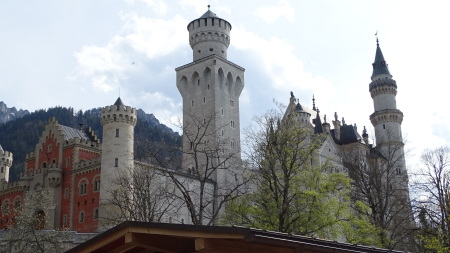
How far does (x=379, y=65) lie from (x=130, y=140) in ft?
140

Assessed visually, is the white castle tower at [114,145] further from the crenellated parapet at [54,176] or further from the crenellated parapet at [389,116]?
the crenellated parapet at [389,116]

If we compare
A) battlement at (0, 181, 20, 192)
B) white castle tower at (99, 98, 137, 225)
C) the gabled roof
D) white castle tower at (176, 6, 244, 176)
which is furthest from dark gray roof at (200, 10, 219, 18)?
the gabled roof

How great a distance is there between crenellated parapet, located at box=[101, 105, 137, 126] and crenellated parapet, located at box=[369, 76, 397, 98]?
39.1 metres

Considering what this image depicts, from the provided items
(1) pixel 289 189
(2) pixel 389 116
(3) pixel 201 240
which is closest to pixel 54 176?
(1) pixel 289 189

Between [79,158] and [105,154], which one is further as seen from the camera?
[79,158]

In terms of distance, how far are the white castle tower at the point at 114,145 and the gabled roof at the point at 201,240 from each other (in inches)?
1530

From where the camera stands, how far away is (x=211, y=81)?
65500 mm

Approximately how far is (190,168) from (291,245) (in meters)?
52.4

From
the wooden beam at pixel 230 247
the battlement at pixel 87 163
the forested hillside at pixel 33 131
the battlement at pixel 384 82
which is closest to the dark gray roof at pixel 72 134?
the battlement at pixel 87 163

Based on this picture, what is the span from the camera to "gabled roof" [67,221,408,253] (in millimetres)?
9898

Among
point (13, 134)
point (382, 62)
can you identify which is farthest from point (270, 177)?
point (13, 134)

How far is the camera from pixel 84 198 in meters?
54.8

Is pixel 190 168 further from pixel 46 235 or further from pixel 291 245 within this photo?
pixel 291 245

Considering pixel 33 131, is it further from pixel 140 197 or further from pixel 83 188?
pixel 140 197
